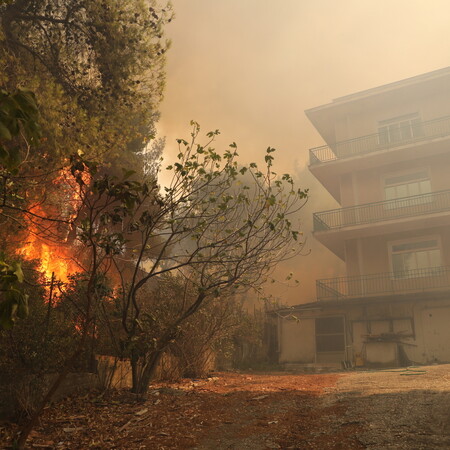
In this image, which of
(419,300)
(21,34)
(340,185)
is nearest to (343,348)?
(419,300)

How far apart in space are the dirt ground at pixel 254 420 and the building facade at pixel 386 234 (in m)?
12.0

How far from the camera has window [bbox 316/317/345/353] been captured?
71.5 ft

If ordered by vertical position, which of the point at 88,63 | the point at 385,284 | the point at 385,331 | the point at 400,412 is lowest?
the point at 400,412

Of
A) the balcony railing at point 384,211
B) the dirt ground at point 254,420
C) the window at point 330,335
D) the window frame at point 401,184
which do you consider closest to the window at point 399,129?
the window frame at point 401,184

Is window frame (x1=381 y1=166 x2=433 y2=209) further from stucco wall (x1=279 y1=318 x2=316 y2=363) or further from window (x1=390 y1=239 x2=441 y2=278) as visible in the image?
stucco wall (x1=279 y1=318 x2=316 y2=363)

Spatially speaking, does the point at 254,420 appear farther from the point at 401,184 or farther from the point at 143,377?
the point at 401,184

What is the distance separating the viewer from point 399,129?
23.5 meters

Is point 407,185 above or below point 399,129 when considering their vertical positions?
below

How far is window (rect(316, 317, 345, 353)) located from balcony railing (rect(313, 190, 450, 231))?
4763 millimetres

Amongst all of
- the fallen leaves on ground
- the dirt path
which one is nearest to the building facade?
the dirt path

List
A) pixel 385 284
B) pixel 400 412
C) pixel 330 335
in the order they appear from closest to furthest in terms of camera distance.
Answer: pixel 400 412 → pixel 385 284 → pixel 330 335

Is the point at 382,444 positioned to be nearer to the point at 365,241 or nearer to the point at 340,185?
the point at 365,241

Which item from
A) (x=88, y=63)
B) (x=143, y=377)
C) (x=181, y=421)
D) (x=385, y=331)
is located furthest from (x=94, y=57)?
(x=385, y=331)

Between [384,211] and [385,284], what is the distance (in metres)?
3.72
